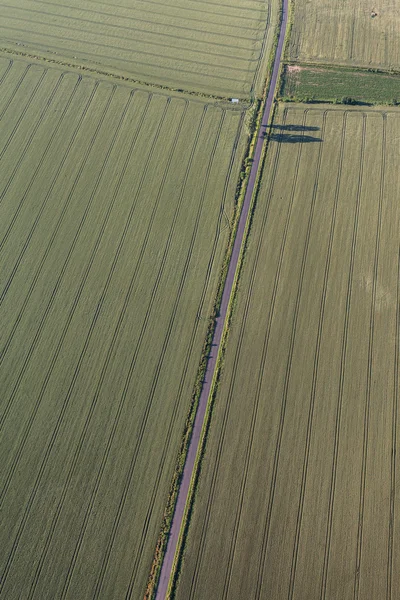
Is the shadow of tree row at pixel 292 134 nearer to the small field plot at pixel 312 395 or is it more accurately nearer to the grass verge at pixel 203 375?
the small field plot at pixel 312 395

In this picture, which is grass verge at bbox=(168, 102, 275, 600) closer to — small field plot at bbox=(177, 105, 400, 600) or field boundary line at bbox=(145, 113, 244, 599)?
small field plot at bbox=(177, 105, 400, 600)

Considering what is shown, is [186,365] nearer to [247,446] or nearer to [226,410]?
[226,410]

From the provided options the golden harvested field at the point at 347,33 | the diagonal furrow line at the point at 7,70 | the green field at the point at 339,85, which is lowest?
the diagonal furrow line at the point at 7,70

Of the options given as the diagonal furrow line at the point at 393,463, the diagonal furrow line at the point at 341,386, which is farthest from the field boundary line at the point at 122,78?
the diagonal furrow line at the point at 393,463

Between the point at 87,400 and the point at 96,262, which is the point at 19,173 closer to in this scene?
the point at 96,262

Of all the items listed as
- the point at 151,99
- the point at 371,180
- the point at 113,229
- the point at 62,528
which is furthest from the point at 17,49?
the point at 62,528

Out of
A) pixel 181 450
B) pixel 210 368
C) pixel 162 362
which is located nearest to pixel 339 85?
pixel 210 368
